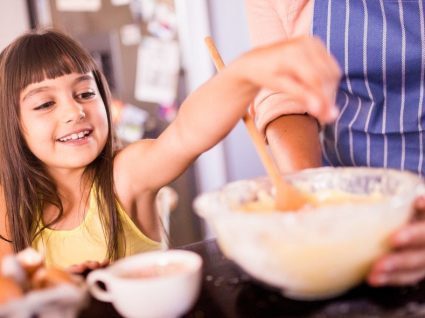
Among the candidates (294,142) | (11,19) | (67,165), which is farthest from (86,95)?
(11,19)

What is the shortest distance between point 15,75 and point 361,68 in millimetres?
824

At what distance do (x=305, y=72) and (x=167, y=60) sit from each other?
2.50 metres

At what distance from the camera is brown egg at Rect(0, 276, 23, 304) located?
20.5 inches

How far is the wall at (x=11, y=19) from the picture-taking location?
8.38ft

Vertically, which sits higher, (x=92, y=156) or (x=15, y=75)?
(x=15, y=75)

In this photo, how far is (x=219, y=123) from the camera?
867 millimetres

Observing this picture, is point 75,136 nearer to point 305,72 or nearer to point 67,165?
point 67,165

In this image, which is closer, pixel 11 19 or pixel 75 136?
pixel 75 136

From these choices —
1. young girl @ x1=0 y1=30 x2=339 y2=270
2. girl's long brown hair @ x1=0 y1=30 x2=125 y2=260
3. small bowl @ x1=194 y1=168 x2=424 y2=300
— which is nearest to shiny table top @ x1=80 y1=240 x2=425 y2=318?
small bowl @ x1=194 y1=168 x2=424 y2=300

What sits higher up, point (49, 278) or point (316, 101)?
point (316, 101)

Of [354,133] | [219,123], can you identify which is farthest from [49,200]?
[354,133]

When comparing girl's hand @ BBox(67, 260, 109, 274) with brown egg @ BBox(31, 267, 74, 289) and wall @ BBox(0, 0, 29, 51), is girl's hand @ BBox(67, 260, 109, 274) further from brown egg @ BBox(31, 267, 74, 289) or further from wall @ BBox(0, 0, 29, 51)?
wall @ BBox(0, 0, 29, 51)

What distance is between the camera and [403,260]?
1.88 ft

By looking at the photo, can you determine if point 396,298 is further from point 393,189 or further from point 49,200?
point 49,200
